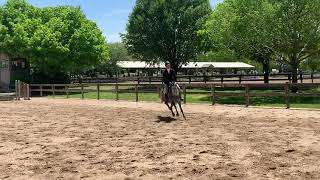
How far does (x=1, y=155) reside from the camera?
9.13 metres

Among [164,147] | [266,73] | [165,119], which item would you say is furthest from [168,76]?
[266,73]

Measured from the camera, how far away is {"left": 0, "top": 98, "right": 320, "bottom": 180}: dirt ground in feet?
24.0

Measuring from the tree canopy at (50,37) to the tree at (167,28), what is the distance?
6.30 metres

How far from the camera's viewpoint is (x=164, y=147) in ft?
31.4

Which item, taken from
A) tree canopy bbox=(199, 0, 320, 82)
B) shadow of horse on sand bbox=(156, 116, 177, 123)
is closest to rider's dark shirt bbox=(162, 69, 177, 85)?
shadow of horse on sand bbox=(156, 116, 177, 123)

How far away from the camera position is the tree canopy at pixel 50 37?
3700 centimetres

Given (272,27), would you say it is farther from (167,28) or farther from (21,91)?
(167,28)

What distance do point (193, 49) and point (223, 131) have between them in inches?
1476

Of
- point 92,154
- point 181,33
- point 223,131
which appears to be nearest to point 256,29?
point 223,131

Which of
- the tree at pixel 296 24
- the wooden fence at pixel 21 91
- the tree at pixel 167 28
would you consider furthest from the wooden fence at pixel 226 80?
the wooden fence at pixel 21 91

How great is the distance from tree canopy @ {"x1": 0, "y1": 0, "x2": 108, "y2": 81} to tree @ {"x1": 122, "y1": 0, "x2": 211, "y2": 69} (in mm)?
6303

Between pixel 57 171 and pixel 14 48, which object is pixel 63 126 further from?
pixel 14 48

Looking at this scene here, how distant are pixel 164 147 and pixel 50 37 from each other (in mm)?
28984

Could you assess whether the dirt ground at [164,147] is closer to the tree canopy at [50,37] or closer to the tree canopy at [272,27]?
the tree canopy at [272,27]
